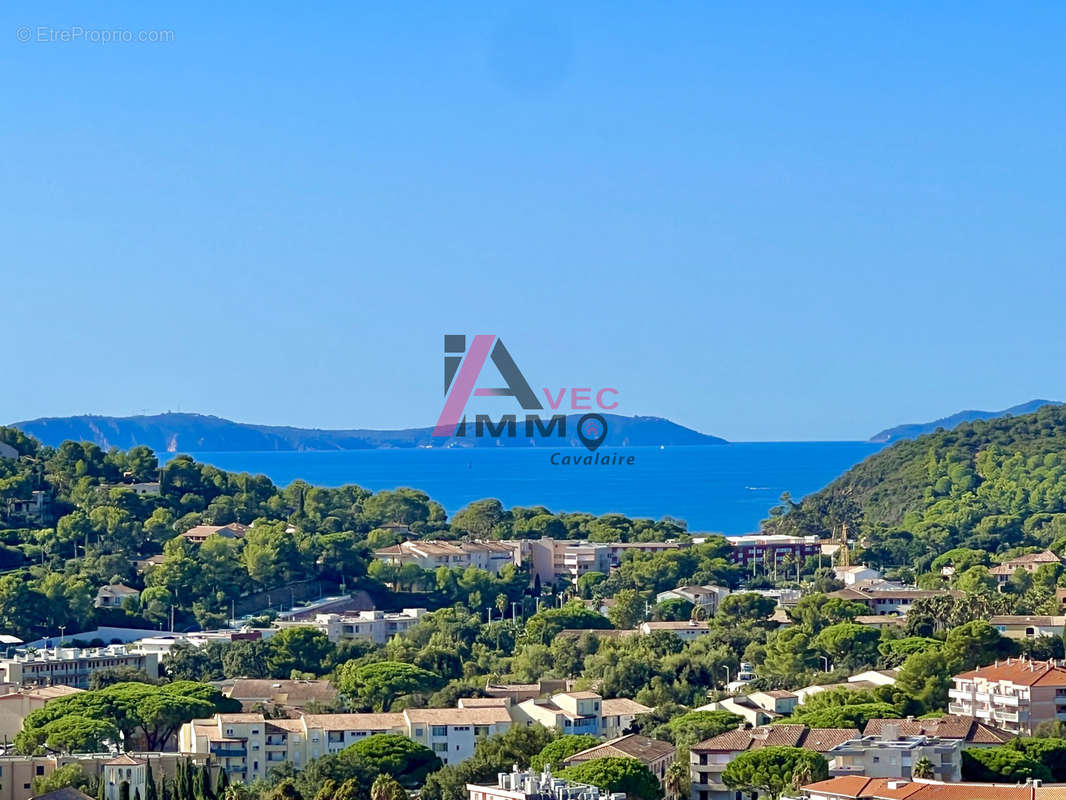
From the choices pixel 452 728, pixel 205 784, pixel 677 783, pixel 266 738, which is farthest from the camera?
pixel 452 728

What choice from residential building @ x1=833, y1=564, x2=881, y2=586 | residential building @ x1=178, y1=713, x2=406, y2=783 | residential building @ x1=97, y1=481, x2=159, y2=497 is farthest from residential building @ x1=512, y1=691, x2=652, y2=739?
residential building @ x1=97, y1=481, x2=159, y2=497

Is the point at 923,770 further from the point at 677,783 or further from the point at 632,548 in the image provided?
the point at 632,548

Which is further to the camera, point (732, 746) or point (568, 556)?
point (568, 556)

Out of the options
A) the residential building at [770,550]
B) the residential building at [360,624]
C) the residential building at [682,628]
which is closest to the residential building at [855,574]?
the residential building at [770,550]

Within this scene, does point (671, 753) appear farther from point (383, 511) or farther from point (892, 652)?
point (383, 511)

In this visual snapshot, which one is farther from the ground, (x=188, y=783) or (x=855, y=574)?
(x=855, y=574)

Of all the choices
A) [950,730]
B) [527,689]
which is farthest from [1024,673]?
[527,689]

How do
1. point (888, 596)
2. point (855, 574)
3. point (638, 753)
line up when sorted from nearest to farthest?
point (638, 753) → point (888, 596) → point (855, 574)
